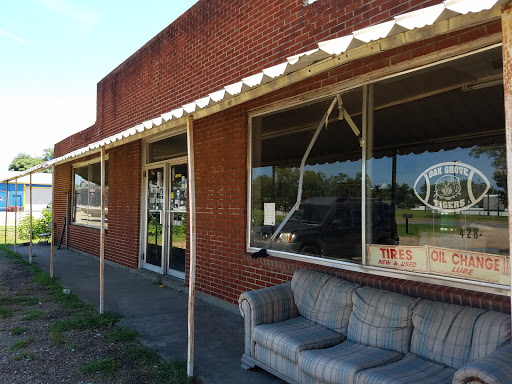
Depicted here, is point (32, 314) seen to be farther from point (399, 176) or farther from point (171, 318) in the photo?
point (399, 176)

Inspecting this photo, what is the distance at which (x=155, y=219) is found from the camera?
8102 mm

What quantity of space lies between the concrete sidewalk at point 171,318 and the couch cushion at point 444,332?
4.31 feet

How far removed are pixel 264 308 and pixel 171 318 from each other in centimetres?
211

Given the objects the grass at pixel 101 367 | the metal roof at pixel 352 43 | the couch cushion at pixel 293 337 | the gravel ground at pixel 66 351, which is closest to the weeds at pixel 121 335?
the gravel ground at pixel 66 351

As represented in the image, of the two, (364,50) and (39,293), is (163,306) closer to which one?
(39,293)

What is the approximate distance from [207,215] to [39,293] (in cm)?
329

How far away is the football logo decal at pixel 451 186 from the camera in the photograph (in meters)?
3.45

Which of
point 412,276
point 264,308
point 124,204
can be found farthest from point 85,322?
point 124,204

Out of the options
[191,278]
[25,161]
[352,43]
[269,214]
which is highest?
[25,161]

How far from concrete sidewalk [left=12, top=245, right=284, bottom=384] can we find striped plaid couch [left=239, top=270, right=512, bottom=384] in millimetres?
305

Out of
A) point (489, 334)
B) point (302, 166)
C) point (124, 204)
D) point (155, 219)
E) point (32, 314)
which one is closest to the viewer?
point (489, 334)

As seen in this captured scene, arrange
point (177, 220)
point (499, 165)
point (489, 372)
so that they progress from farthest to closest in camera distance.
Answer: point (177, 220), point (499, 165), point (489, 372)

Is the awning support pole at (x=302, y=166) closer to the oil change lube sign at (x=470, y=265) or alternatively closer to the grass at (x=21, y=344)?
the oil change lube sign at (x=470, y=265)

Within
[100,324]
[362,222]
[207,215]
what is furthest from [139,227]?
[362,222]
